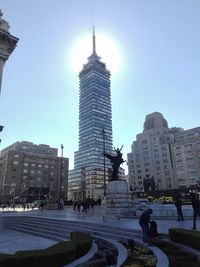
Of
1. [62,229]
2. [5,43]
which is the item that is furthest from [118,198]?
[5,43]

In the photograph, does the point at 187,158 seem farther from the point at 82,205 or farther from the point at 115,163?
the point at 115,163

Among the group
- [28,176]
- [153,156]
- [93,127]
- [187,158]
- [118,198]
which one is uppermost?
[93,127]

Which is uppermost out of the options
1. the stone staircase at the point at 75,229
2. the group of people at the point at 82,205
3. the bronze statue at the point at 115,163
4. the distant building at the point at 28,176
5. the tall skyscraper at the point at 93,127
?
the tall skyscraper at the point at 93,127

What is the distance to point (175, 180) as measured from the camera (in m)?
116

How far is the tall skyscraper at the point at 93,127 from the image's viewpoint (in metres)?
154

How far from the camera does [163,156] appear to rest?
123250 millimetres

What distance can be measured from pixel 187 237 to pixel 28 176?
363ft

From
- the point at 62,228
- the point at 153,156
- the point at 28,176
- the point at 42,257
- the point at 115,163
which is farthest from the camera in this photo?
the point at 153,156

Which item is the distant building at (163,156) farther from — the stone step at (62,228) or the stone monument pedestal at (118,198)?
the stone step at (62,228)

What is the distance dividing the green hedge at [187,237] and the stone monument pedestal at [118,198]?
64.1ft

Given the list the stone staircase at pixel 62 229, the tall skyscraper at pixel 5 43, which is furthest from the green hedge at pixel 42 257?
the tall skyscraper at pixel 5 43

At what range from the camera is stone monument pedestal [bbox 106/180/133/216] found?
2902cm

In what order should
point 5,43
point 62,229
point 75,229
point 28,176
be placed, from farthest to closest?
point 28,176 < point 5,43 < point 62,229 < point 75,229

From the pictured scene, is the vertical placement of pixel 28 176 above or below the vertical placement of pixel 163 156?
below
